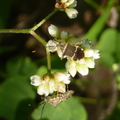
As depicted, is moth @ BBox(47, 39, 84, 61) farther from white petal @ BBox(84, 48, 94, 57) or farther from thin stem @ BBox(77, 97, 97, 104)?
thin stem @ BBox(77, 97, 97, 104)

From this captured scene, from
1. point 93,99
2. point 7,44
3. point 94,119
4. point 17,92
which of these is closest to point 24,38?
point 7,44

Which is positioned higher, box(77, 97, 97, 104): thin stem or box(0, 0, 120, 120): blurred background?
box(0, 0, 120, 120): blurred background

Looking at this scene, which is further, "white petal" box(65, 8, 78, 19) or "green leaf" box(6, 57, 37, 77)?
"green leaf" box(6, 57, 37, 77)

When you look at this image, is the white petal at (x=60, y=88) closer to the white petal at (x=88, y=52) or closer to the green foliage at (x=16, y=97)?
the white petal at (x=88, y=52)

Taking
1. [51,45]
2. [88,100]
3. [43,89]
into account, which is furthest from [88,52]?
[88,100]

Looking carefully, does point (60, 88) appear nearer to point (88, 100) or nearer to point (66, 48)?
point (66, 48)

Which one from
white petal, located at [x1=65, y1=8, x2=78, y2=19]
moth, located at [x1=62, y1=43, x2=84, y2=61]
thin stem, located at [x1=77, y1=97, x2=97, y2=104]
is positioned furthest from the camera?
thin stem, located at [x1=77, y1=97, x2=97, y2=104]

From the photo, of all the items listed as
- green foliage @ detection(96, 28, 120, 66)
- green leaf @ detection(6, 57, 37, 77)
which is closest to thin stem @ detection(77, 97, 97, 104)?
green foliage @ detection(96, 28, 120, 66)
